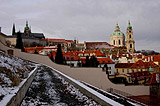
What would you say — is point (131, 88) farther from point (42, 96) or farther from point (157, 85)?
point (42, 96)

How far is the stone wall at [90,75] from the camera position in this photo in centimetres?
2475

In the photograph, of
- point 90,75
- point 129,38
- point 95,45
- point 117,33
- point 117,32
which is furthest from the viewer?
Result: point 117,32

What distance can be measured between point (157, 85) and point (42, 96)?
2729 cm

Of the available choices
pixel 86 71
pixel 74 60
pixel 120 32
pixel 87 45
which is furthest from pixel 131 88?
pixel 120 32

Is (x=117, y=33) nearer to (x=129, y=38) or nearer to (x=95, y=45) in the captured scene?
(x=129, y=38)

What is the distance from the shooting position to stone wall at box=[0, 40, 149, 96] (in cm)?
2475

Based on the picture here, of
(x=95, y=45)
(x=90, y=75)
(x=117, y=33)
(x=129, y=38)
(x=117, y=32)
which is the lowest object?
(x=90, y=75)

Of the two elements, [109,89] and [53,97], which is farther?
[109,89]

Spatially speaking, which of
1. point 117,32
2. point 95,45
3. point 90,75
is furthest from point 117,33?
point 90,75

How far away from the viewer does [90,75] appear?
2581cm

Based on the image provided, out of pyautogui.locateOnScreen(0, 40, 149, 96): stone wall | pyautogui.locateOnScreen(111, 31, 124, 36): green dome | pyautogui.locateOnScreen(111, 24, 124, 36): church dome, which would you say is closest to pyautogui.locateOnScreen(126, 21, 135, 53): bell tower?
pyautogui.locateOnScreen(111, 31, 124, 36): green dome

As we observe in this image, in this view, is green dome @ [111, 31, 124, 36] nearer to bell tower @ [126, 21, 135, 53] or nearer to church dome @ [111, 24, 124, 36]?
church dome @ [111, 24, 124, 36]

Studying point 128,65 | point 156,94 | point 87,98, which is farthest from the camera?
point 128,65

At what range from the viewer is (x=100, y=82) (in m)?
26.6
